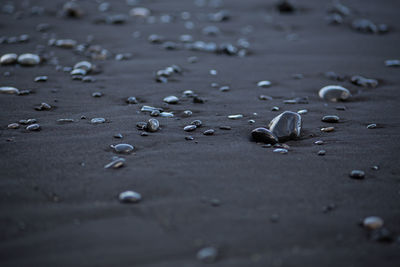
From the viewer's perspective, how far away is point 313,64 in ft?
12.4

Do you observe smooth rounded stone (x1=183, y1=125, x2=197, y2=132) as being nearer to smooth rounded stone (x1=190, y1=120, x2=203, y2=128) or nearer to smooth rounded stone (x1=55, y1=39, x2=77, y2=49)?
smooth rounded stone (x1=190, y1=120, x2=203, y2=128)

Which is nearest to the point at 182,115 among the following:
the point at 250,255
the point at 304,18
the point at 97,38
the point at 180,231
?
the point at 180,231

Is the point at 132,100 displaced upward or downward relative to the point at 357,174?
upward

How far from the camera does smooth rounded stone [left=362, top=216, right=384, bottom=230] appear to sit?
1.42m

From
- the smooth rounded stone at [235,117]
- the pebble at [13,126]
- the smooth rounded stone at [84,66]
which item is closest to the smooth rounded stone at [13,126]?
the pebble at [13,126]

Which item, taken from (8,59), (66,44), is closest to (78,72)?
(8,59)

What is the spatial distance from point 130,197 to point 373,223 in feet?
3.42

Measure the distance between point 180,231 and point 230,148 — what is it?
2.56ft

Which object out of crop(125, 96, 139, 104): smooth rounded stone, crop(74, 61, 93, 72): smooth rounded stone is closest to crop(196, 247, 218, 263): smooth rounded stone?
crop(125, 96, 139, 104): smooth rounded stone

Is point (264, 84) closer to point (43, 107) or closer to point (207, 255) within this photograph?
point (43, 107)

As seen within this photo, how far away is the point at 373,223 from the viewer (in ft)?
4.65

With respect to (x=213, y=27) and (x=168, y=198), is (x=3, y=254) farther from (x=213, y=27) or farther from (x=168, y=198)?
(x=213, y=27)

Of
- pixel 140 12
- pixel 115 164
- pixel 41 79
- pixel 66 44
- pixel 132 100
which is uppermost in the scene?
pixel 140 12

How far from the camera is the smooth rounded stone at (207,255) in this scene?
1.25 m
